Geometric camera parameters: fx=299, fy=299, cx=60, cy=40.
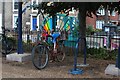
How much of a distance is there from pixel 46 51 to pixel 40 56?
0.81 ft

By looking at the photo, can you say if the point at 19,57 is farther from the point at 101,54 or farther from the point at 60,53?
the point at 101,54

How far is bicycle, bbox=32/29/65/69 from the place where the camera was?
7941 mm

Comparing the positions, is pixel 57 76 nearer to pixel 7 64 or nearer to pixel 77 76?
pixel 77 76

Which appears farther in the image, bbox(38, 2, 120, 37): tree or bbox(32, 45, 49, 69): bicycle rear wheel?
bbox(38, 2, 120, 37): tree

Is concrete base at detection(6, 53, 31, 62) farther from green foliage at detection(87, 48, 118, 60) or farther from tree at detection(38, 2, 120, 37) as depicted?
tree at detection(38, 2, 120, 37)

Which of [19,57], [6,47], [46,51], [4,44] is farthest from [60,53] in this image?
[4,44]

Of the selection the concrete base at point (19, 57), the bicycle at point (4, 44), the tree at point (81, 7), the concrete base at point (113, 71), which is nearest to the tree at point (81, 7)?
the tree at point (81, 7)

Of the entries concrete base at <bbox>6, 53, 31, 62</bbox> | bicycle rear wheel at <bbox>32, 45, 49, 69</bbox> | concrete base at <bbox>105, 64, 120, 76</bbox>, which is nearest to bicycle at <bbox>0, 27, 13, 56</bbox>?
concrete base at <bbox>6, 53, 31, 62</bbox>

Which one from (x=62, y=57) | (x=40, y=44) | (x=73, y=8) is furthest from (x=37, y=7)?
(x=40, y=44)

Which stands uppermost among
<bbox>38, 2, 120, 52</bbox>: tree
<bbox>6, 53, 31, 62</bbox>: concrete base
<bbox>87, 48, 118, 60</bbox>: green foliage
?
<bbox>38, 2, 120, 52</bbox>: tree

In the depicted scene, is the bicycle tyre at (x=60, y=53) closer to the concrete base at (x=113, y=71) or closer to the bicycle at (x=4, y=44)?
the concrete base at (x=113, y=71)

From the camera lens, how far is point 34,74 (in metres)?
7.21

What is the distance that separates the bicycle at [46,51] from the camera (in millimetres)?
7941

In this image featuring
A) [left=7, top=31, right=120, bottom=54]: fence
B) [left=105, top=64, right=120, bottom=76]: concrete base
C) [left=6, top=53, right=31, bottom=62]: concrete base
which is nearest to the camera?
[left=105, top=64, right=120, bottom=76]: concrete base
